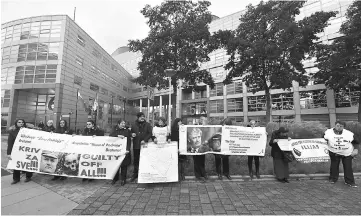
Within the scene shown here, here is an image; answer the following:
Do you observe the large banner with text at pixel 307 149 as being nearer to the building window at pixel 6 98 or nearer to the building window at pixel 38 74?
the building window at pixel 38 74

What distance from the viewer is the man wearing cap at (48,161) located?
215 inches

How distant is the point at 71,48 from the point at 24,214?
36.9 meters

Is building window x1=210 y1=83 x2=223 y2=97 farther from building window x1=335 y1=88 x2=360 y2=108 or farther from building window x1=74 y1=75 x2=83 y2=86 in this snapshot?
building window x1=74 y1=75 x2=83 y2=86

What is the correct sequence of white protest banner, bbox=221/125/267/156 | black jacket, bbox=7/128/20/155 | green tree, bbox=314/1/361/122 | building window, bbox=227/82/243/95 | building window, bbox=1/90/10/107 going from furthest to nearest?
1. building window, bbox=227/82/243/95
2. building window, bbox=1/90/10/107
3. green tree, bbox=314/1/361/122
4. white protest banner, bbox=221/125/267/156
5. black jacket, bbox=7/128/20/155

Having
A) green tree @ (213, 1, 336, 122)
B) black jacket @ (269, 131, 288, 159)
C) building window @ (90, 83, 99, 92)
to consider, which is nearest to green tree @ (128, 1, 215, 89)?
green tree @ (213, 1, 336, 122)

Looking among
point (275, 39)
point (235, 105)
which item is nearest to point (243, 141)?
point (275, 39)

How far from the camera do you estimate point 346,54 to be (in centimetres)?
1880

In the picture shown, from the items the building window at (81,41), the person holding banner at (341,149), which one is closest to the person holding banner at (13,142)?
the person holding banner at (341,149)

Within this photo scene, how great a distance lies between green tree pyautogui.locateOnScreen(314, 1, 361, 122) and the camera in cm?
1806

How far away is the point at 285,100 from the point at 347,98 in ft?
25.6

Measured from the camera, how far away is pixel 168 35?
14484 mm

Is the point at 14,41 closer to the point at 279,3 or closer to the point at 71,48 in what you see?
the point at 71,48

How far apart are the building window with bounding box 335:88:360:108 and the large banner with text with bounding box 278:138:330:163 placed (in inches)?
1055

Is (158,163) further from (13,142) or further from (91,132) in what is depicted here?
(13,142)
